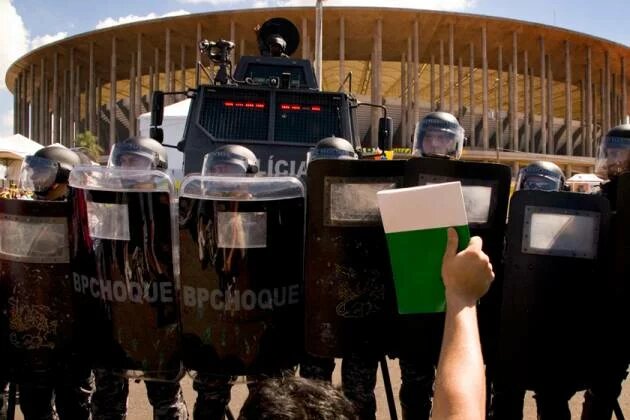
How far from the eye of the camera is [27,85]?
5219cm

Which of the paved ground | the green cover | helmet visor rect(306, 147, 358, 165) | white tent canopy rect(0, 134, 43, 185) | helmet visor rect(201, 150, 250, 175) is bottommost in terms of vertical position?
the paved ground

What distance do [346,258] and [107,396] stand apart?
1.42 m

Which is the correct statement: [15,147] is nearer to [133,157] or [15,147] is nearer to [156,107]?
[156,107]

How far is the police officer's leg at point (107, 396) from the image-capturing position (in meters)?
3.03

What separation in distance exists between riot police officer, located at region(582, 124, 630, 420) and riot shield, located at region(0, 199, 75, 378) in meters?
2.53

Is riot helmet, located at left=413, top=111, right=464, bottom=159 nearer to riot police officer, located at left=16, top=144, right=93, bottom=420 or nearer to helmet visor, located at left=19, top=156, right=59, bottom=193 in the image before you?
riot police officer, located at left=16, top=144, right=93, bottom=420

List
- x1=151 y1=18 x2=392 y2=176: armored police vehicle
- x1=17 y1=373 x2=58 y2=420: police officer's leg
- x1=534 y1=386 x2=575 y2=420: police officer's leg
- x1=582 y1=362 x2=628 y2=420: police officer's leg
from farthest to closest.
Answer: x1=151 y1=18 x2=392 y2=176: armored police vehicle
x1=17 y1=373 x2=58 y2=420: police officer's leg
x1=534 y1=386 x2=575 y2=420: police officer's leg
x1=582 y1=362 x2=628 y2=420: police officer's leg

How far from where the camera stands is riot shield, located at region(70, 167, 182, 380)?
262cm

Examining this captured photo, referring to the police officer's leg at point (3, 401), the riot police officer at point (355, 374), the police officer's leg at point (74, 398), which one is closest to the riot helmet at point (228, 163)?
the riot police officer at point (355, 374)

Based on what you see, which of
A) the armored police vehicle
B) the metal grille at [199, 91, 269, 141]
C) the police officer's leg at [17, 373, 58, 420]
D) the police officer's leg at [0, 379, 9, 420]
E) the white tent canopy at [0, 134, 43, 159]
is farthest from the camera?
the white tent canopy at [0, 134, 43, 159]

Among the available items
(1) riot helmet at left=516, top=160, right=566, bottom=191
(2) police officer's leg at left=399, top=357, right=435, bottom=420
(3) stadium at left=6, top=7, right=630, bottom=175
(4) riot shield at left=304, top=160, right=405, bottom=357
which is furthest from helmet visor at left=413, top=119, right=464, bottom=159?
(3) stadium at left=6, top=7, right=630, bottom=175

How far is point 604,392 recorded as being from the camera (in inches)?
116

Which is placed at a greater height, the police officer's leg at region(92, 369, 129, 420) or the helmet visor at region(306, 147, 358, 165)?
the helmet visor at region(306, 147, 358, 165)

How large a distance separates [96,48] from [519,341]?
45319mm
